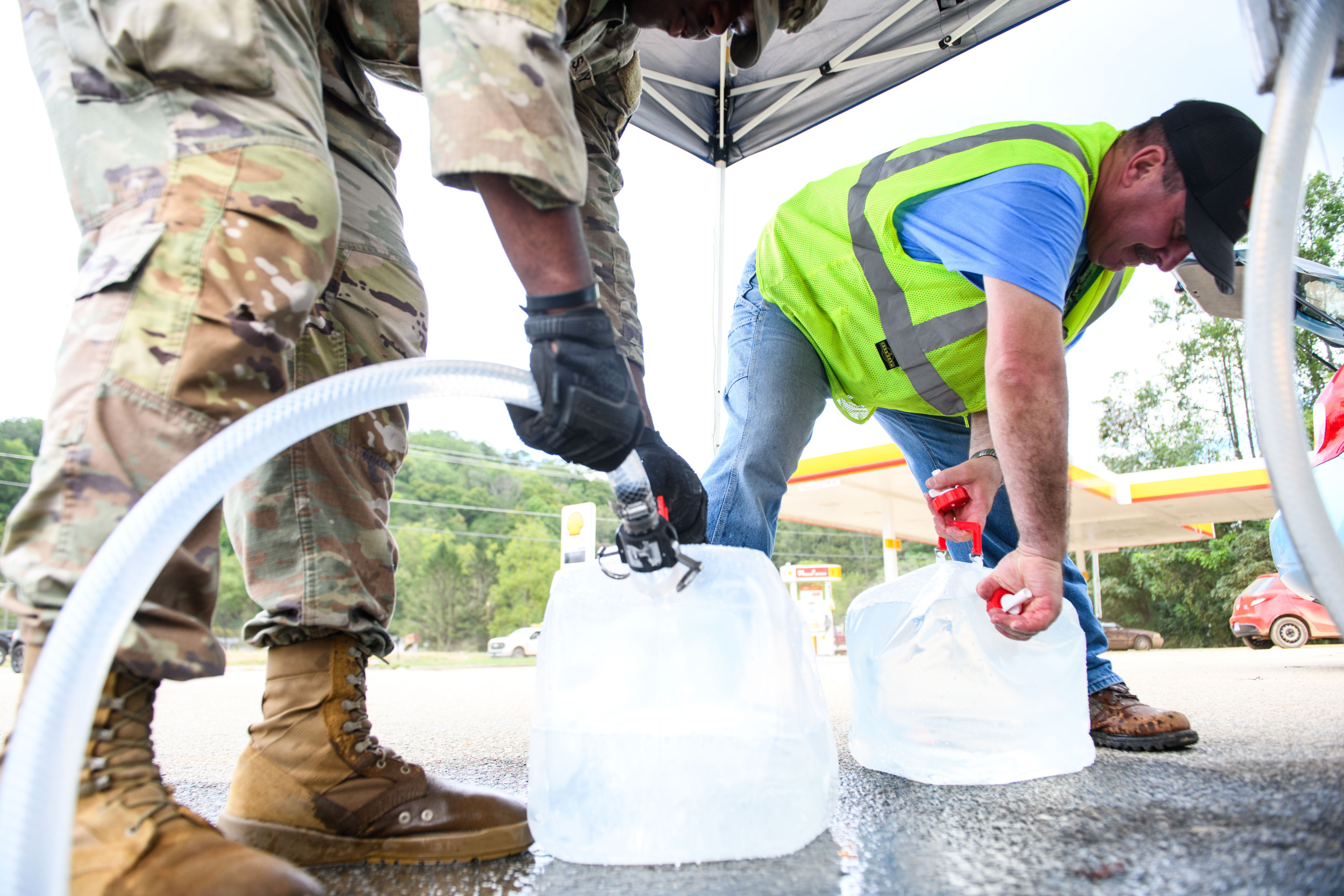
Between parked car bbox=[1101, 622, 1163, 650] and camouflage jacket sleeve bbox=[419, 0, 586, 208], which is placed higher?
camouflage jacket sleeve bbox=[419, 0, 586, 208]

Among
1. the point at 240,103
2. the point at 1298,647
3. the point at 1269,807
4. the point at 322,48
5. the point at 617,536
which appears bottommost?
the point at 1298,647

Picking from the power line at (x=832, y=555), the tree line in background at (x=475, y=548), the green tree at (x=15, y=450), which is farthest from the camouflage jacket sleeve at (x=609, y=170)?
the power line at (x=832, y=555)

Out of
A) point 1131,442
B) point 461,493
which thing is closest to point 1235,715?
point 1131,442

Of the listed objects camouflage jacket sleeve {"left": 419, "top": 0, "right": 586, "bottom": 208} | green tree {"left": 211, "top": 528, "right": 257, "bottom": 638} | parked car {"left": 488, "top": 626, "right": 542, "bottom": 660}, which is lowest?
parked car {"left": 488, "top": 626, "right": 542, "bottom": 660}

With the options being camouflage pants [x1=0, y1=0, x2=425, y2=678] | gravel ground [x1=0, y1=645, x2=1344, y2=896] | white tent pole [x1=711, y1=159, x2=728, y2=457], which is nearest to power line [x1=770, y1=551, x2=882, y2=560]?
white tent pole [x1=711, y1=159, x2=728, y2=457]

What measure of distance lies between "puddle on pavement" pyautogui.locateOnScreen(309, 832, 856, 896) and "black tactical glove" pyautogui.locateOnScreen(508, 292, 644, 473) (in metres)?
0.44

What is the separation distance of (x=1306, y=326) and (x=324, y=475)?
2852 mm

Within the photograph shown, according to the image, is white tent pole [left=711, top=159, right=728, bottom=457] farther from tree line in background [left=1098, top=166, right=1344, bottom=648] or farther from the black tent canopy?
tree line in background [left=1098, top=166, right=1344, bottom=648]

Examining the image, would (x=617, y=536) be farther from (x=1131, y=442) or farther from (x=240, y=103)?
(x=1131, y=442)

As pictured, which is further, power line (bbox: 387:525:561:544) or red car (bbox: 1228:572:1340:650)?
power line (bbox: 387:525:561:544)

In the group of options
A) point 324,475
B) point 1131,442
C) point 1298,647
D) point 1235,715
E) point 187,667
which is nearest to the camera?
point 187,667

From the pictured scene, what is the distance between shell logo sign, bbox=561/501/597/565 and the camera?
7.90 metres

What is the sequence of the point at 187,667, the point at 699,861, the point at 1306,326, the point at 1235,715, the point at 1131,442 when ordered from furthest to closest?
the point at 1131,442 → the point at 1306,326 → the point at 1235,715 → the point at 699,861 → the point at 187,667

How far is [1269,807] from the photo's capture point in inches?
35.2
